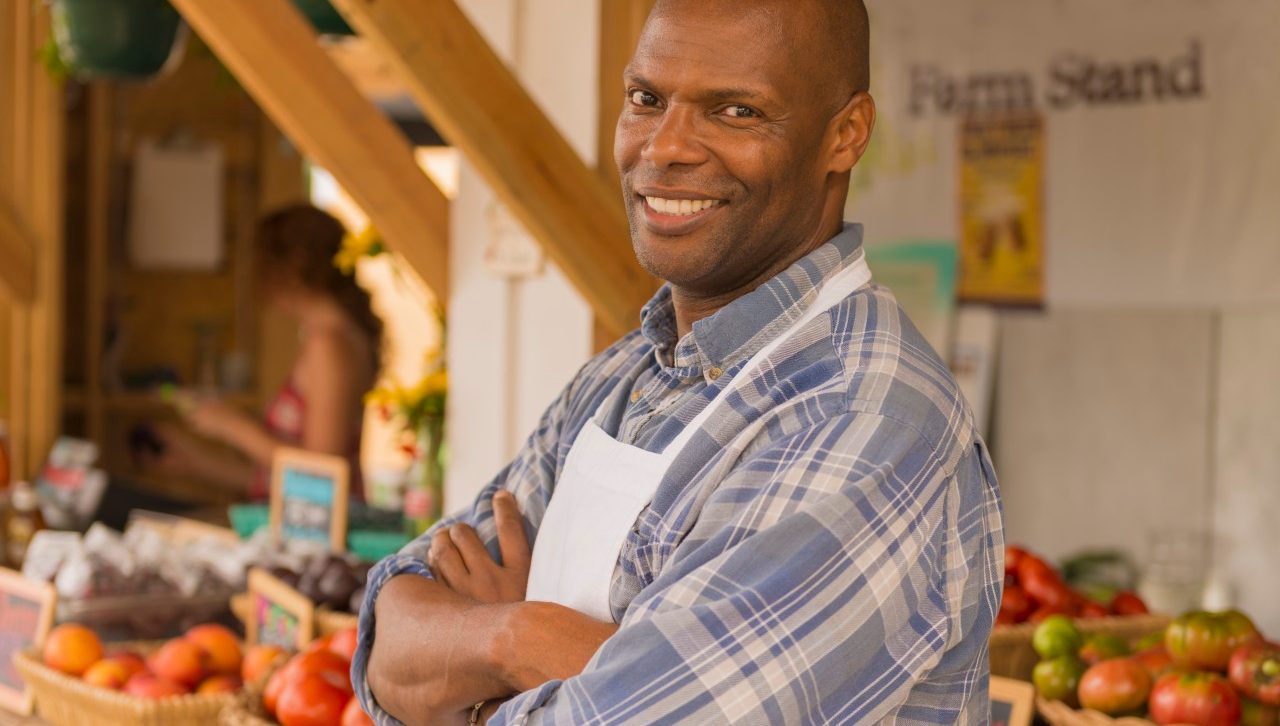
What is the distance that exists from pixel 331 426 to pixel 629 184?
114 inches

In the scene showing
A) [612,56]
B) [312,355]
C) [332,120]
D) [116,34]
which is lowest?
[312,355]

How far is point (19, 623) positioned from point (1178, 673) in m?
2.04

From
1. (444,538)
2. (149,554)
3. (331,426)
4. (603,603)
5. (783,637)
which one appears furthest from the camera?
(331,426)

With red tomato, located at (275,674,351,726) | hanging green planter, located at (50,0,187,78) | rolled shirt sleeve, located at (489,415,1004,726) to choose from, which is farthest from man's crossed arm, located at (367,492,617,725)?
hanging green planter, located at (50,0,187,78)

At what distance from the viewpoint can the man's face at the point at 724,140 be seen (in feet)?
4.24

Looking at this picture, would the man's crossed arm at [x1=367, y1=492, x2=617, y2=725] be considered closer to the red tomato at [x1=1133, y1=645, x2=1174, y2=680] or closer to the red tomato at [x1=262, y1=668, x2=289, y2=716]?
the red tomato at [x1=262, y1=668, x2=289, y2=716]

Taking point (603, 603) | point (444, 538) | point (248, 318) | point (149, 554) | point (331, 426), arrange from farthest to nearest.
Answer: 1. point (248, 318)
2. point (331, 426)
3. point (149, 554)
4. point (444, 538)
5. point (603, 603)

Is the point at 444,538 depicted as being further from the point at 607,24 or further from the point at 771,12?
the point at 607,24

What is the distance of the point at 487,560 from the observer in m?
1.60

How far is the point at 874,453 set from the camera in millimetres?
1165

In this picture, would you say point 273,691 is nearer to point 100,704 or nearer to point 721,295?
point 100,704

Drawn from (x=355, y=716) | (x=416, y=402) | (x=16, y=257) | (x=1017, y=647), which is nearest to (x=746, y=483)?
(x=355, y=716)

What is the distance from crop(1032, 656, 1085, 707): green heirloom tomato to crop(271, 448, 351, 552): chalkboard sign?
1617 mm

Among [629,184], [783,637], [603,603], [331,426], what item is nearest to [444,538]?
[603,603]
